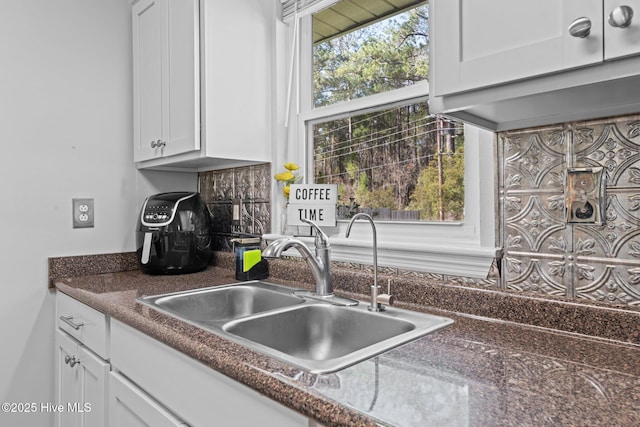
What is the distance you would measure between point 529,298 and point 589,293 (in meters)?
0.12

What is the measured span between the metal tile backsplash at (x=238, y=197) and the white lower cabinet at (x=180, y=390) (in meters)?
0.76

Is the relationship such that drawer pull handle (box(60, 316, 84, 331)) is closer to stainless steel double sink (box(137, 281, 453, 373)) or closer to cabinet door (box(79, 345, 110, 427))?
cabinet door (box(79, 345, 110, 427))

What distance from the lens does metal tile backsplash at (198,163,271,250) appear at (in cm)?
186

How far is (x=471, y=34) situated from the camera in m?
0.82

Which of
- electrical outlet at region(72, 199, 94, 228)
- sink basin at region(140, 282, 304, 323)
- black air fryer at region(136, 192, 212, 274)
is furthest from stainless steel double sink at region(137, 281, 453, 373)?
electrical outlet at region(72, 199, 94, 228)

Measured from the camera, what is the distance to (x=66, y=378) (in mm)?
1641

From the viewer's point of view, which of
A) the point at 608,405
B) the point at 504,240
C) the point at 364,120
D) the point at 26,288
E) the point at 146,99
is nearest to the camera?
the point at 608,405

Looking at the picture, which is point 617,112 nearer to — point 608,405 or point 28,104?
point 608,405

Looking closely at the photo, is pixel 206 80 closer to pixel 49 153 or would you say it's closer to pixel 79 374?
pixel 49 153

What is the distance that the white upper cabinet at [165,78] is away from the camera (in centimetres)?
165

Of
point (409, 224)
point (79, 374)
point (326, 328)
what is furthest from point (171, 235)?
point (409, 224)

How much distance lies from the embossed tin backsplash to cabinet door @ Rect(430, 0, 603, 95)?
0.33 m

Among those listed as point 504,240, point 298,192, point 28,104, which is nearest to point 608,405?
point 504,240

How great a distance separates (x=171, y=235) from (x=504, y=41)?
1437 millimetres
